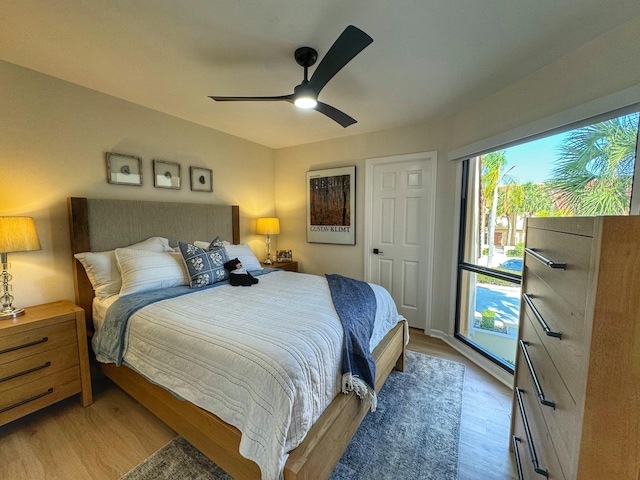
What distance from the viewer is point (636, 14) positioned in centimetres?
140

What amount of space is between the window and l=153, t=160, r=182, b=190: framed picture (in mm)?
3140

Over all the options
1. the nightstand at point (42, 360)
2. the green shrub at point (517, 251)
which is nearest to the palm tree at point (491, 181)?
the green shrub at point (517, 251)

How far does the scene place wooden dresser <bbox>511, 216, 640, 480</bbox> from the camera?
648 millimetres

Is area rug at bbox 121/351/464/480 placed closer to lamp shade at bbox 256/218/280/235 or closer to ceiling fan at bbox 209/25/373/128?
ceiling fan at bbox 209/25/373/128

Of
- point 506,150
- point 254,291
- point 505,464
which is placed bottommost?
point 505,464

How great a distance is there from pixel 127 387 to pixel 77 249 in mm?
1201

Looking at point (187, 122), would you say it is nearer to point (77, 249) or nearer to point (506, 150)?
point (77, 249)

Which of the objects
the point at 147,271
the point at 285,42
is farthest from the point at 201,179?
the point at 285,42

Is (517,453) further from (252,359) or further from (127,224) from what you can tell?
(127,224)

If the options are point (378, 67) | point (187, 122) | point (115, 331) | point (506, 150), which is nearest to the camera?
point (115, 331)

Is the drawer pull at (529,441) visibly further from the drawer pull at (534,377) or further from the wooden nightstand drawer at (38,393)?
the wooden nightstand drawer at (38,393)

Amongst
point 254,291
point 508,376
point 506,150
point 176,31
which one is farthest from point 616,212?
point 176,31

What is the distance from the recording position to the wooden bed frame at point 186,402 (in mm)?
1199

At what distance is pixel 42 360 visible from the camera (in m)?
1.75
